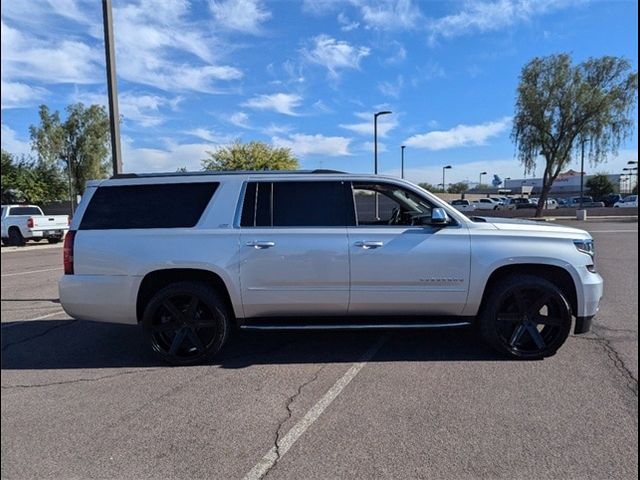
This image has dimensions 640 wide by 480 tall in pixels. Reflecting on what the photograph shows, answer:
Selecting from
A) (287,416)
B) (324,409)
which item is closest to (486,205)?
(324,409)

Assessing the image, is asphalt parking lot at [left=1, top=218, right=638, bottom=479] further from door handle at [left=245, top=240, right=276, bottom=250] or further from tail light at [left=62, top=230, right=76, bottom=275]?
door handle at [left=245, top=240, right=276, bottom=250]

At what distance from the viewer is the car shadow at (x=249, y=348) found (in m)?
4.83

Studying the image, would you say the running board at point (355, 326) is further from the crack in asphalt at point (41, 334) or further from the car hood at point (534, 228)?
the crack in asphalt at point (41, 334)

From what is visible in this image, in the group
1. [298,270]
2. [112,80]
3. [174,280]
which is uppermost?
[112,80]

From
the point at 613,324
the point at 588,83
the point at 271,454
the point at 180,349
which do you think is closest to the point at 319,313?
the point at 180,349

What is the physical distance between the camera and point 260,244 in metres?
4.68

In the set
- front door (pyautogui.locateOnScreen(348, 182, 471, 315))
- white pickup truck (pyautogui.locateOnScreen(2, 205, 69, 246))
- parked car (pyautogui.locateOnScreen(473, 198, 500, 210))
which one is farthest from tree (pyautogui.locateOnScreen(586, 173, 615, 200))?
front door (pyautogui.locateOnScreen(348, 182, 471, 315))

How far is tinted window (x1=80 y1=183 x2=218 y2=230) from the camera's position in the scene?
484 centimetres

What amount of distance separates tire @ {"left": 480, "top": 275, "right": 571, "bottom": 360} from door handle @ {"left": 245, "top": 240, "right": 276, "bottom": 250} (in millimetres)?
2205

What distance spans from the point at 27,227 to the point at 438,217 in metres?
21.5

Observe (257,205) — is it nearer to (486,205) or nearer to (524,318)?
(524,318)

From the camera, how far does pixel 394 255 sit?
4676 mm

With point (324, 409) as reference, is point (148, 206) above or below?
above

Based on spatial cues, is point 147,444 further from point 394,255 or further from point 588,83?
point 588,83
